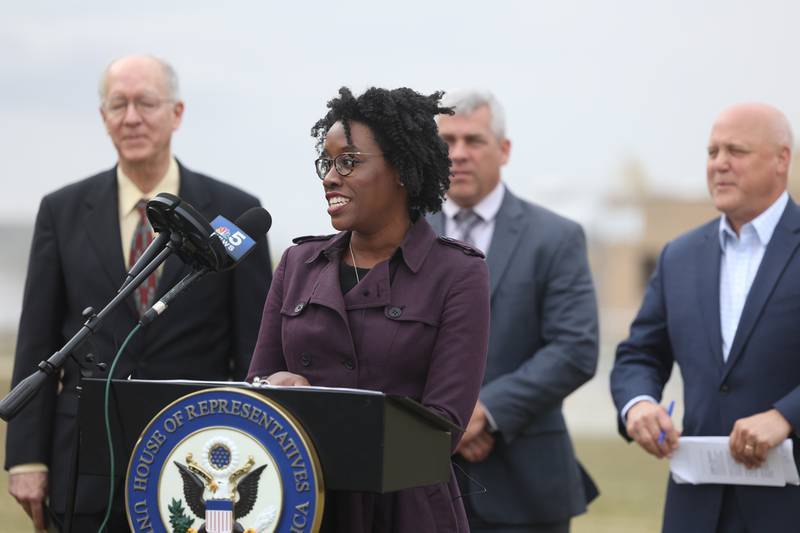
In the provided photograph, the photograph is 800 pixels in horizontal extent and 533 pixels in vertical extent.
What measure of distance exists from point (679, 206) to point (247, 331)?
5541cm

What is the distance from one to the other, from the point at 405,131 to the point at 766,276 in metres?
2.14

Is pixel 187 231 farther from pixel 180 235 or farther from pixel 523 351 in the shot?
pixel 523 351

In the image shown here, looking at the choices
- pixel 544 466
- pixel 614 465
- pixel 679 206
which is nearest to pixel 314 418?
pixel 544 466

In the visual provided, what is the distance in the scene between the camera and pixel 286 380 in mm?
3256

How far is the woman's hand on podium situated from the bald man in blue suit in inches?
84.3

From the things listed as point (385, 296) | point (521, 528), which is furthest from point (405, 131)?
point (521, 528)

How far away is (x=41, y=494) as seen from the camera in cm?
491

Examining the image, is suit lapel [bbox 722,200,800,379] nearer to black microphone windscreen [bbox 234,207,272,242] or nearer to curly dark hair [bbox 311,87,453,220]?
curly dark hair [bbox 311,87,453,220]

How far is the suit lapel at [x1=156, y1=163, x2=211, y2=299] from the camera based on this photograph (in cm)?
491

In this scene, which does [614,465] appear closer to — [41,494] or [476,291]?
[41,494]

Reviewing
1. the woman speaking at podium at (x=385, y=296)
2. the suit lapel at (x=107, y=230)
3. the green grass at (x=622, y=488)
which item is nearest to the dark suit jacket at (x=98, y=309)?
the suit lapel at (x=107, y=230)

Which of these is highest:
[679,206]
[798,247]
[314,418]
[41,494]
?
[679,206]

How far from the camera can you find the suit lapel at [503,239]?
5.69 m

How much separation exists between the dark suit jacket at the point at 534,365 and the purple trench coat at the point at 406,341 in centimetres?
211
